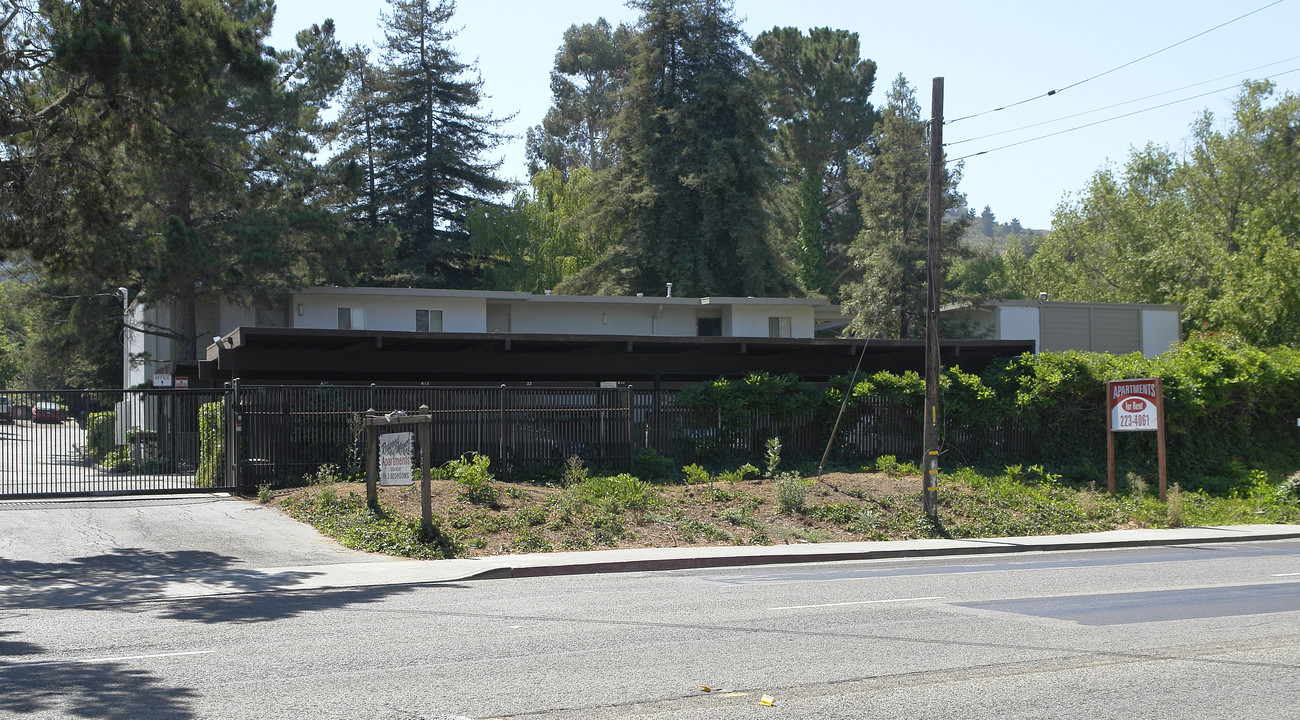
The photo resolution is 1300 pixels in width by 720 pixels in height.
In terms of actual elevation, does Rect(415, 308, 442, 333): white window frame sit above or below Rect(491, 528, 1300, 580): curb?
above

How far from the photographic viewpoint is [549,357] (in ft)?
89.7

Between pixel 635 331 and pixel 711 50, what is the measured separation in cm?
1925

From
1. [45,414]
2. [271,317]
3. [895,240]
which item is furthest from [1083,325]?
[45,414]

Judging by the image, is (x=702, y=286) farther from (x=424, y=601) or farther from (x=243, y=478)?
(x=424, y=601)

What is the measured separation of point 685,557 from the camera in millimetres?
14703

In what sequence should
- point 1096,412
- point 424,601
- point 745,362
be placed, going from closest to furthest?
1. point 424,601
2. point 1096,412
3. point 745,362

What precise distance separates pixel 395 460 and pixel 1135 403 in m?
16.4

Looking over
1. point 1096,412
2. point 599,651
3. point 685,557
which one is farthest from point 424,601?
point 1096,412

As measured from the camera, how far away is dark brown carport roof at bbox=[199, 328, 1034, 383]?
24.4 m

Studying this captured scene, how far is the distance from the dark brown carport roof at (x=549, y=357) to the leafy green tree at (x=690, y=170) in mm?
17518

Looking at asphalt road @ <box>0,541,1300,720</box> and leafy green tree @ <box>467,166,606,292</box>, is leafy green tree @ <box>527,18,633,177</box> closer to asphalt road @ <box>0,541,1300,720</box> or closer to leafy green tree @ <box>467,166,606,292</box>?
leafy green tree @ <box>467,166,606,292</box>

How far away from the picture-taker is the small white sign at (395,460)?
611 inches

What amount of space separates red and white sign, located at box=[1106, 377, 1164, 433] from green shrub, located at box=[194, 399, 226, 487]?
19482 mm

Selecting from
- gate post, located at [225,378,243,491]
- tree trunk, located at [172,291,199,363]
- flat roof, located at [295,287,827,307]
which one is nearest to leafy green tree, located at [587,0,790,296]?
flat roof, located at [295,287,827,307]
